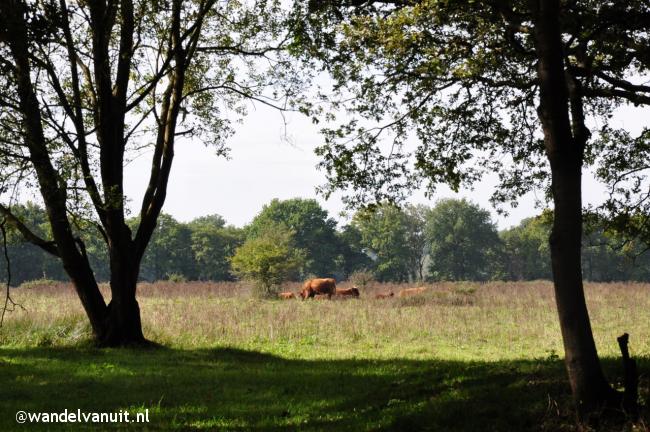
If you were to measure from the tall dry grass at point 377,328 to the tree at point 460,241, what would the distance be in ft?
210

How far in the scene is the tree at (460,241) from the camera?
98750mm

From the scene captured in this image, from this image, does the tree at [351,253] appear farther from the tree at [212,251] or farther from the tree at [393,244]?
the tree at [212,251]

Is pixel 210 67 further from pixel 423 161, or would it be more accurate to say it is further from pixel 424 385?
pixel 424 385

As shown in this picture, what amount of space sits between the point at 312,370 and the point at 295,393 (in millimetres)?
2706

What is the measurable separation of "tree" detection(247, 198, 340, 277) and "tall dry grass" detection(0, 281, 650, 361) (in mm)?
58380

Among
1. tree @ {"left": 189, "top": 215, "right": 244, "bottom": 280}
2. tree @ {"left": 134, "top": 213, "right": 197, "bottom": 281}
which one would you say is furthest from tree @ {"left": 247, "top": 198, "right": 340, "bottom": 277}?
tree @ {"left": 134, "top": 213, "right": 197, "bottom": 281}

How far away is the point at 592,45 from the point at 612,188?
10.5ft

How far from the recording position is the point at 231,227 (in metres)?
114

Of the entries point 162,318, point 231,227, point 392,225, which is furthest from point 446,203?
point 162,318

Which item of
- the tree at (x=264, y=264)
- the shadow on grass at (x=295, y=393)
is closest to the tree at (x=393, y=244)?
the tree at (x=264, y=264)

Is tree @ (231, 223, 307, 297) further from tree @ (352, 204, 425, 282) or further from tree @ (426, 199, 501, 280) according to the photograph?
tree @ (426, 199, 501, 280)

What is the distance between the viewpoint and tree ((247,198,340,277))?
93.1 meters

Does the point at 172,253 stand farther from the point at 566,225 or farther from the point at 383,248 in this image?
the point at 566,225

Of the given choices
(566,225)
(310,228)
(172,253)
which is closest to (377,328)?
(566,225)
